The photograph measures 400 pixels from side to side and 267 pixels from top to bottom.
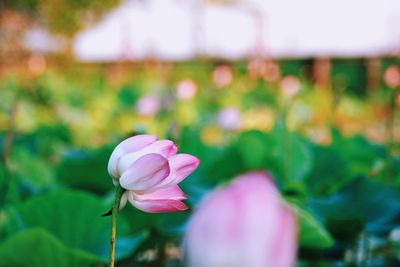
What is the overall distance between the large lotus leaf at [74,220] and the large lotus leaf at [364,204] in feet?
0.91

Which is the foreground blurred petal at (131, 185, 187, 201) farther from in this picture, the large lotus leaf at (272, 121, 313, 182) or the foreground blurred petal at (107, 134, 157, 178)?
A: the large lotus leaf at (272, 121, 313, 182)

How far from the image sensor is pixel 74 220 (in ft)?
2.64

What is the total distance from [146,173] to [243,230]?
0.14 meters

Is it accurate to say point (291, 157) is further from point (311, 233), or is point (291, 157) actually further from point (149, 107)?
point (149, 107)

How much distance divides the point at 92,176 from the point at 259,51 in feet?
12.0

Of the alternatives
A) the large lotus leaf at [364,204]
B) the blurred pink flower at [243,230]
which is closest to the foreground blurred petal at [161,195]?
the blurred pink flower at [243,230]

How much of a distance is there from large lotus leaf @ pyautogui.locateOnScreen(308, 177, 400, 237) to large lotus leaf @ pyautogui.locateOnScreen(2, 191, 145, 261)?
28cm

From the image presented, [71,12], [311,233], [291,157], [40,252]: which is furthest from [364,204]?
[71,12]

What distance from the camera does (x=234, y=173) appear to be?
3.74 ft

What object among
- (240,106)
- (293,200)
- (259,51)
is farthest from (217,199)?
(259,51)

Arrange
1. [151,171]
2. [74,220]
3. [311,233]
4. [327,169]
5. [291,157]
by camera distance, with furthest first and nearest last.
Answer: [327,169]
[291,157]
[74,220]
[311,233]
[151,171]

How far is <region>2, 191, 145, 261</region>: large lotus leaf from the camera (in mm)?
788

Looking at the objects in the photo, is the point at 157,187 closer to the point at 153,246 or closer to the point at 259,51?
the point at 153,246

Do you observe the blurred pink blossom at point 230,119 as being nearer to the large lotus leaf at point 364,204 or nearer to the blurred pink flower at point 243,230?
the large lotus leaf at point 364,204
